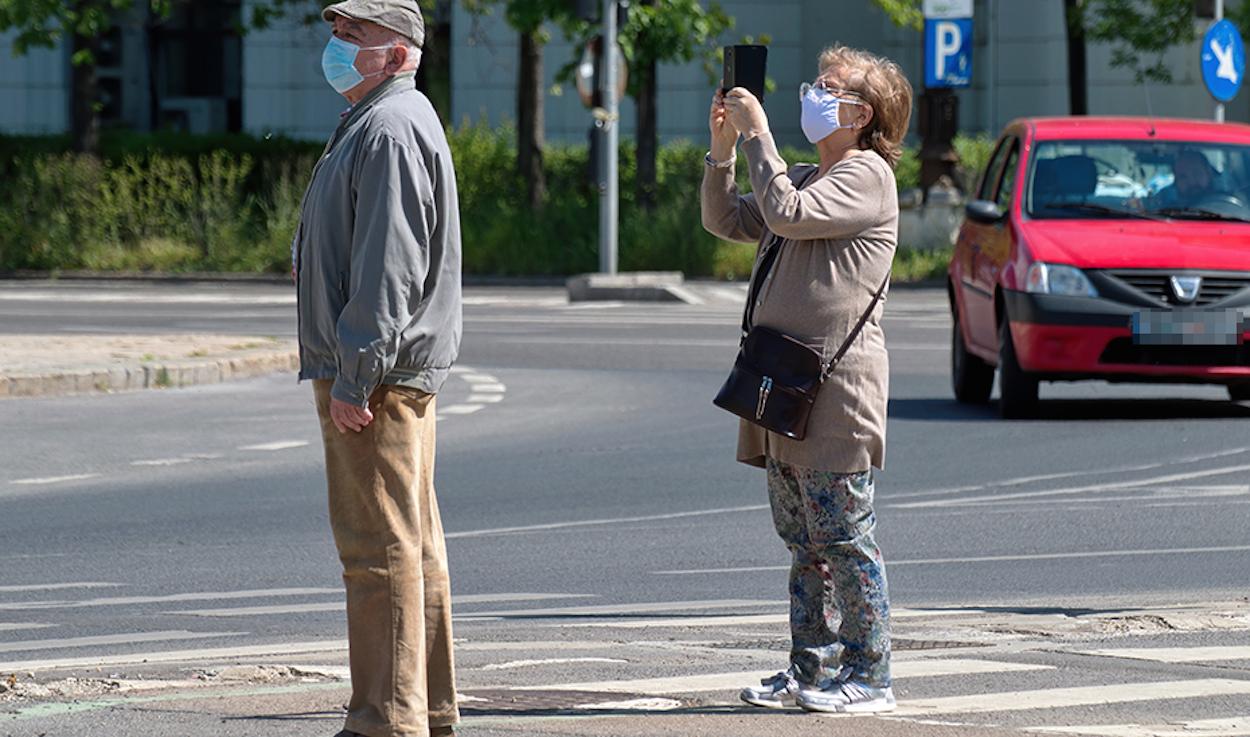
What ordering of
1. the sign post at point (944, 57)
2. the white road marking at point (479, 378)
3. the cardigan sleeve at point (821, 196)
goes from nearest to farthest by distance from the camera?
1. the cardigan sleeve at point (821, 196)
2. the white road marking at point (479, 378)
3. the sign post at point (944, 57)

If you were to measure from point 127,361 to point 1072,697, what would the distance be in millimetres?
12003

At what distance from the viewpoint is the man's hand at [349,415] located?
17.3ft

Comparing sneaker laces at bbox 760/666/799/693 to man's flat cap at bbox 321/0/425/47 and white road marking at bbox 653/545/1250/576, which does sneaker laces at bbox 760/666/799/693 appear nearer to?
man's flat cap at bbox 321/0/425/47

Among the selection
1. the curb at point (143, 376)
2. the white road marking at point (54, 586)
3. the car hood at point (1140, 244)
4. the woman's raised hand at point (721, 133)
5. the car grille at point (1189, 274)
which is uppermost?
the woman's raised hand at point (721, 133)

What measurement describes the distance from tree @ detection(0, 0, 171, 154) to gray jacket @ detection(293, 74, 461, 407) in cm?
3218

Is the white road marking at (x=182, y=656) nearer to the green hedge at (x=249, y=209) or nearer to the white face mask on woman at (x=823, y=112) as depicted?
the white face mask on woman at (x=823, y=112)

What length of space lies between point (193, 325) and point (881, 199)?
18450 millimetres

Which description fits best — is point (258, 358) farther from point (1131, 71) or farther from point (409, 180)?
point (1131, 71)

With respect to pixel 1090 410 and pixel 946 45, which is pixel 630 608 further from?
pixel 946 45

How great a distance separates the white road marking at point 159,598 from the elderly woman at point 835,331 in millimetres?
2766

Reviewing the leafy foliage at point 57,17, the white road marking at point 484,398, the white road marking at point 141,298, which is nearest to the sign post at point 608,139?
the white road marking at point 141,298

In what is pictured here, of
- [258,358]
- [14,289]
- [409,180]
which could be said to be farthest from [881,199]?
[14,289]

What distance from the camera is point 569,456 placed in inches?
520

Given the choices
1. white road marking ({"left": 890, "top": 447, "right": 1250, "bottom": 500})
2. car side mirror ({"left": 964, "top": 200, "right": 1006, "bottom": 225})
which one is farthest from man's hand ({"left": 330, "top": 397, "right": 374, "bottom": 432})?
car side mirror ({"left": 964, "top": 200, "right": 1006, "bottom": 225})
